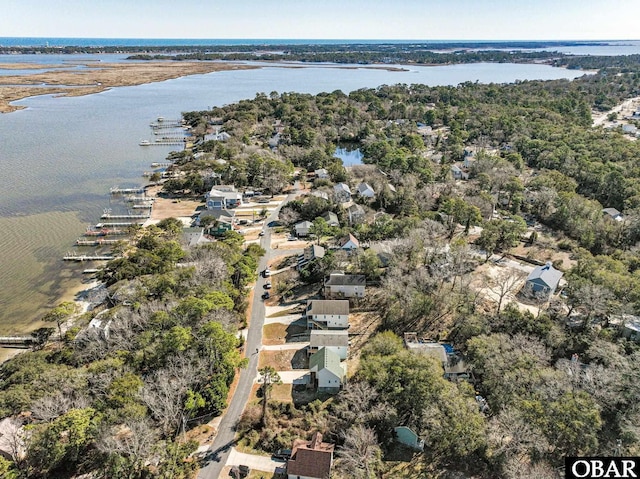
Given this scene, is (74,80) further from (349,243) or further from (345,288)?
(345,288)

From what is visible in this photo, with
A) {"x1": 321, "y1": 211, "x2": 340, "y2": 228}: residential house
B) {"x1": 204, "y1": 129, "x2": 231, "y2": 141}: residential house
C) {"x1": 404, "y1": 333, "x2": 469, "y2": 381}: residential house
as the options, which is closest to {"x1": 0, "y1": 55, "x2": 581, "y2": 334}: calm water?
A: {"x1": 204, "y1": 129, "x2": 231, "y2": 141}: residential house

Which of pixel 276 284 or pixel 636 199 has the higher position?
pixel 636 199

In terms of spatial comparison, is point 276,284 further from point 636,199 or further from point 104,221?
point 636,199

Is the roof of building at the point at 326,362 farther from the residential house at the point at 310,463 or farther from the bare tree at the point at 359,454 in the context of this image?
the residential house at the point at 310,463

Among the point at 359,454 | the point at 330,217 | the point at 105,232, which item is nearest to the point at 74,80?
the point at 105,232

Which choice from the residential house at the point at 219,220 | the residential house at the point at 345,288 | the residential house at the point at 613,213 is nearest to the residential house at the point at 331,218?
the residential house at the point at 219,220

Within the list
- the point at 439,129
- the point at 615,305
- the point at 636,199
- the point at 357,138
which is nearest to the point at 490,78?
the point at 439,129

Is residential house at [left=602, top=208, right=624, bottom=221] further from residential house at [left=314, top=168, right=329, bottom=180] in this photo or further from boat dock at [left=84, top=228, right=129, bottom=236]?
boat dock at [left=84, top=228, right=129, bottom=236]
